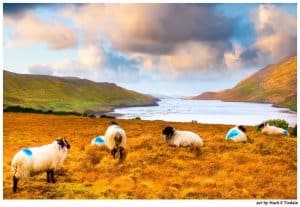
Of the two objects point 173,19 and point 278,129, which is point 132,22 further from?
point 278,129

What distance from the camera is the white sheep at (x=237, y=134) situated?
8.92 metres

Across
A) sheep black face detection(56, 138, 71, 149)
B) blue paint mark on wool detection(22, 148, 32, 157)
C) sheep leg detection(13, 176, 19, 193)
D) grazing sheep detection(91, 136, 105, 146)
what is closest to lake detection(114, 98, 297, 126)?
grazing sheep detection(91, 136, 105, 146)

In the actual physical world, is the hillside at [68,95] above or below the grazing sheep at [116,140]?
above

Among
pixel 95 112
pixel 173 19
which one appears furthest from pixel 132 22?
pixel 95 112

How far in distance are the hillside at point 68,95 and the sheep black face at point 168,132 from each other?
771 millimetres

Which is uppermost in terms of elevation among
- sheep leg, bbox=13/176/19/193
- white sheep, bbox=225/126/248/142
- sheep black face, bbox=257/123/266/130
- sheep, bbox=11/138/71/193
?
sheep black face, bbox=257/123/266/130

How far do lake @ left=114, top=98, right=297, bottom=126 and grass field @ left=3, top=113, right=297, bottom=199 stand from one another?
125mm

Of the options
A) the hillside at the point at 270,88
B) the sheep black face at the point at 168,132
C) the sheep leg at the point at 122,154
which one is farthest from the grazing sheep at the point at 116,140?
the hillside at the point at 270,88

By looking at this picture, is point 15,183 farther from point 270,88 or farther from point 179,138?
point 270,88

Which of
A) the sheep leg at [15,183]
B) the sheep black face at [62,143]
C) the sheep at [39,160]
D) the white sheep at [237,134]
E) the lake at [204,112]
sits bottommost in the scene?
the sheep leg at [15,183]

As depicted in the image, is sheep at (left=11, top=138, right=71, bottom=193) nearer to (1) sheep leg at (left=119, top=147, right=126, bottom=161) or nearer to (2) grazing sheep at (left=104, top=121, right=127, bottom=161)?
(2) grazing sheep at (left=104, top=121, right=127, bottom=161)

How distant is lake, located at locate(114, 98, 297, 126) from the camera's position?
9.14 meters

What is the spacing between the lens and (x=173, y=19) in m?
8.81

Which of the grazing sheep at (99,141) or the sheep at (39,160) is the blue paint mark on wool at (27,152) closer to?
the sheep at (39,160)
